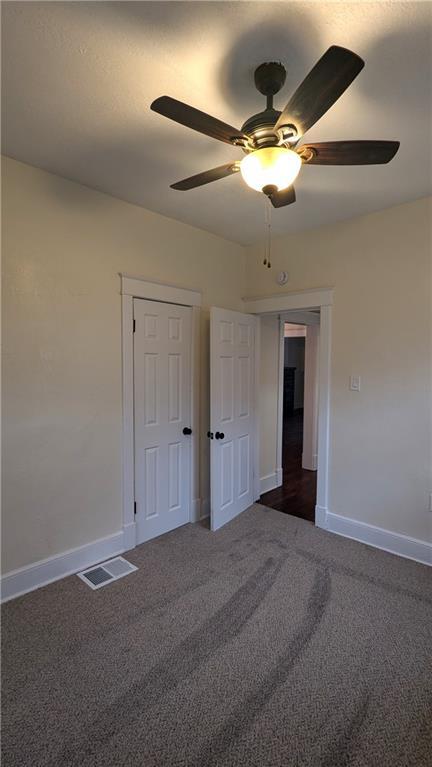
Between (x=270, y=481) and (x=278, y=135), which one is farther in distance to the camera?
(x=270, y=481)

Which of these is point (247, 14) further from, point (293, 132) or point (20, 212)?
point (20, 212)

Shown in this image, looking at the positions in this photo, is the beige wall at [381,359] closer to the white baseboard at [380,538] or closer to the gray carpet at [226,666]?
the white baseboard at [380,538]

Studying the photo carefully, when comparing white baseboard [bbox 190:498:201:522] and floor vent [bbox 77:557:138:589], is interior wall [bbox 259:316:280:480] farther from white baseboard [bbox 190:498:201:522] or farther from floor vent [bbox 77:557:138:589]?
floor vent [bbox 77:557:138:589]

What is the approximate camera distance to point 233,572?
2.51 meters

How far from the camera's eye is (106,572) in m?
2.51

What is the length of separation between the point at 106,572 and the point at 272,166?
266cm

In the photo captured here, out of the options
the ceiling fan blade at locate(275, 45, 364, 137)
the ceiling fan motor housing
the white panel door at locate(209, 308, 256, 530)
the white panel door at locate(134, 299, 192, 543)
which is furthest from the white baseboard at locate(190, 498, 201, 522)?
the ceiling fan blade at locate(275, 45, 364, 137)

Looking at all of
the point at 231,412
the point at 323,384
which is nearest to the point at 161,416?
the point at 231,412

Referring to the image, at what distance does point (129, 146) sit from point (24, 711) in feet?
9.17

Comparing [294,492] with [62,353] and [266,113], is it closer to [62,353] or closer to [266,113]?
[62,353]

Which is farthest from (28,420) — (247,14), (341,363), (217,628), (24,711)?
(341,363)

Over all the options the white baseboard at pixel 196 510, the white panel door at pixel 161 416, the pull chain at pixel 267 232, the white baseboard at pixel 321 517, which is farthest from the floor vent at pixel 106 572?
the pull chain at pixel 267 232

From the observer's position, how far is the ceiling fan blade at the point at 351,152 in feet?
4.46

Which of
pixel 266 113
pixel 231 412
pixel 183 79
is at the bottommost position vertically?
pixel 231 412
